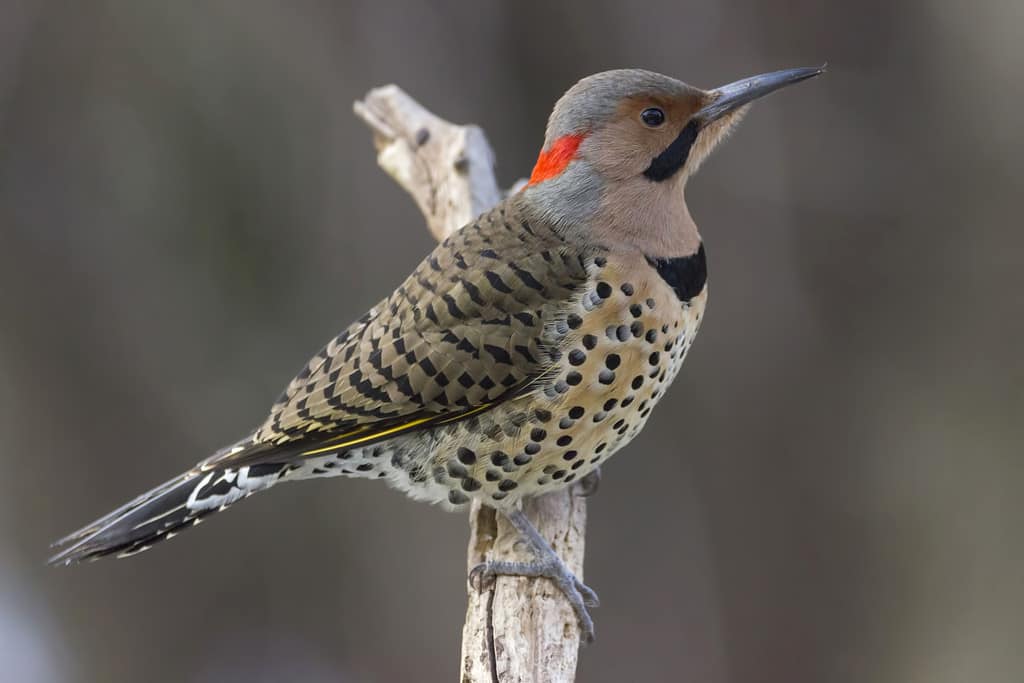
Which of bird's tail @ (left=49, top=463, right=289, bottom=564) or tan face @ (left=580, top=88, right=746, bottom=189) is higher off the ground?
tan face @ (left=580, top=88, right=746, bottom=189)

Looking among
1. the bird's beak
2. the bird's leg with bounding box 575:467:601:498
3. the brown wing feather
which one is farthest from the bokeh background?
the brown wing feather

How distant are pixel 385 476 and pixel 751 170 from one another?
10.3ft

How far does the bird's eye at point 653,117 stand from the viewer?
3.12 meters

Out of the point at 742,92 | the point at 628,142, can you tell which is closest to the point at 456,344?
the point at 628,142

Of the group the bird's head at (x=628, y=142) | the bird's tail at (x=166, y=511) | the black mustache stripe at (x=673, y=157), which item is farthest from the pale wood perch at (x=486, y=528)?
the black mustache stripe at (x=673, y=157)

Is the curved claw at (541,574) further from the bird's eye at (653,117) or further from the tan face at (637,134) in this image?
the bird's eye at (653,117)

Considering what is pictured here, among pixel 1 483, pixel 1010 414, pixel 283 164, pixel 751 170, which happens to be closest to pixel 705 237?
pixel 751 170

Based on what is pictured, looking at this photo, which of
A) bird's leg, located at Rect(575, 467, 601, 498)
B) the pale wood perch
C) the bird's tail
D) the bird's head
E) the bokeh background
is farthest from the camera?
the bokeh background

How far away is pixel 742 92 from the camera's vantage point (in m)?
3.19

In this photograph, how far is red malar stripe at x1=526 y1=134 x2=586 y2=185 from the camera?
3.18m

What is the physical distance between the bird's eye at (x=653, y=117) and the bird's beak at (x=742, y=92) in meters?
0.11

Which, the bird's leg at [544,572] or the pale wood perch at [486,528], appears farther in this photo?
the bird's leg at [544,572]

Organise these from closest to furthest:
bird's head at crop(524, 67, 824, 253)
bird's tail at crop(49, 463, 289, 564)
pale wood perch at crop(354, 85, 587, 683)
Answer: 1. pale wood perch at crop(354, 85, 587, 683)
2. bird's tail at crop(49, 463, 289, 564)
3. bird's head at crop(524, 67, 824, 253)

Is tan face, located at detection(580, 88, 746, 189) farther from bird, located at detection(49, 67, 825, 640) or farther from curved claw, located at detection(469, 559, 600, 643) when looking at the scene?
curved claw, located at detection(469, 559, 600, 643)
